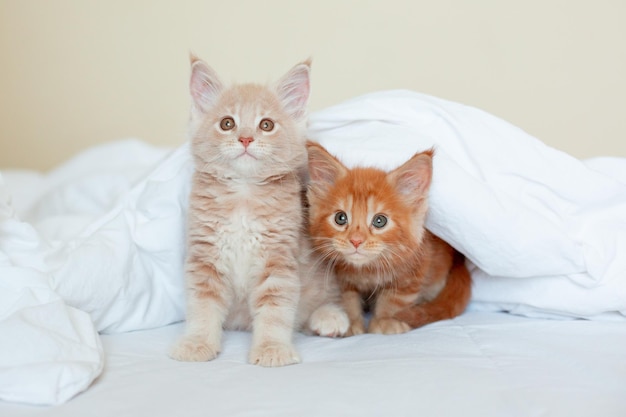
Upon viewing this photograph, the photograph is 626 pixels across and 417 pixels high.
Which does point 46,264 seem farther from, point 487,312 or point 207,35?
point 207,35

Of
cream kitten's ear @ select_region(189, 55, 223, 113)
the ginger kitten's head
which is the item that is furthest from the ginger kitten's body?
cream kitten's ear @ select_region(189, 55, 223, 113)

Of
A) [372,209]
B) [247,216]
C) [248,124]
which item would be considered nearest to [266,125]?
[248,124]

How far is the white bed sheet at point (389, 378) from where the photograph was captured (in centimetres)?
121

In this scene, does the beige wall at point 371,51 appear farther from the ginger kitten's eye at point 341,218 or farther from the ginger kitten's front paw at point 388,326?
the ginger kitten's front paw at point 388,326

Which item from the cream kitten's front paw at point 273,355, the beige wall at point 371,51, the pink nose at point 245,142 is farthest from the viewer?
the beige wall at point 371,51

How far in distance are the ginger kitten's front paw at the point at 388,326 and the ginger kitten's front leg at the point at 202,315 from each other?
16.4 inches

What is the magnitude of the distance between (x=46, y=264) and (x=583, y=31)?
2.57 meters

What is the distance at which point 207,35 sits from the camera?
3.29m

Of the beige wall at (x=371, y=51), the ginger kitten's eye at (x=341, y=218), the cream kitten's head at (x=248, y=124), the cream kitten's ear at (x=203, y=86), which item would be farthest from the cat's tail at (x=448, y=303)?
the beige wall at (x=371, y=51)

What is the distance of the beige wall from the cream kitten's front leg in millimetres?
1713

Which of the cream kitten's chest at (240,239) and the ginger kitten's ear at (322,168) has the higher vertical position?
the ginger kitten's ear at (322,168)

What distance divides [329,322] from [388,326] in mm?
166

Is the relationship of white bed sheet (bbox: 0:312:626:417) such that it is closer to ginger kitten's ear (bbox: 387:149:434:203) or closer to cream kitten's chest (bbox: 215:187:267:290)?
cream kitten's chest (bbox: 215:187:267:290)

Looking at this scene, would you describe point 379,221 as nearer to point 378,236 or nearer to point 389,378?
point 378,236
